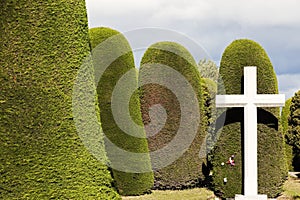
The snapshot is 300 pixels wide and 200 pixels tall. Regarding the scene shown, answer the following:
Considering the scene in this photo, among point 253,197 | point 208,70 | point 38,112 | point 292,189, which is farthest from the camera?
point 208,70

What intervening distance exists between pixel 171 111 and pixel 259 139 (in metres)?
3.28

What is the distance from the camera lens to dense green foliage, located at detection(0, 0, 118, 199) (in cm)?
492

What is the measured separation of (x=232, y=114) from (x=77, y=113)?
5.69m

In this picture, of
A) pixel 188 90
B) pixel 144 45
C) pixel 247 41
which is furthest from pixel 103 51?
pixel 247 41

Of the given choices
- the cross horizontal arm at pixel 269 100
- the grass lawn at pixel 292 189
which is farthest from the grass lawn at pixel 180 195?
the cross horizontal arm at pixel 269 100

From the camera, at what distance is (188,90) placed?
499 inches

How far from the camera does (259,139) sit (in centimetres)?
1004

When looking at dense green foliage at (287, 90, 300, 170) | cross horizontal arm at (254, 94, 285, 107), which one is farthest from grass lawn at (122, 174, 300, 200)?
cross horizontal arm at (254, 94, 285, 107)

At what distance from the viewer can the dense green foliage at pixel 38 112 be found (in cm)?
492

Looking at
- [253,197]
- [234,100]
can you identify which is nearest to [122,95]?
[234,100]

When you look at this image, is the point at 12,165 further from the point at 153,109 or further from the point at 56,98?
the point at 153,109

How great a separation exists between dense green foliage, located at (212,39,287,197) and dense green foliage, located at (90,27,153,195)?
6.89 feet

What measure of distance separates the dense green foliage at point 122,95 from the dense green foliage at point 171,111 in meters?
0.92

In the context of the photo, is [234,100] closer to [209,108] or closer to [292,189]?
[292,189]
